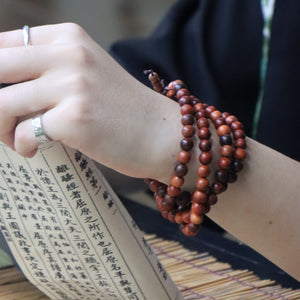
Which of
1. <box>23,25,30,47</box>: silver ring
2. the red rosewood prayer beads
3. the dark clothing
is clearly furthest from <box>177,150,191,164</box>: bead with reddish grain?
the dark clothing

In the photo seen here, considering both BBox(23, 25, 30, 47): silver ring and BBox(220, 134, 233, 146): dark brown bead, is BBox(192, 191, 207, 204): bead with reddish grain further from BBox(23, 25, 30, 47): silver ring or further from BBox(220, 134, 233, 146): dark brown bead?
BBox(23, 25, 30, 47): silver ring

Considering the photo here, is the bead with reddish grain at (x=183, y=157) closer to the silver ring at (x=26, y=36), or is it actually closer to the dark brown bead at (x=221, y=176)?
the dark brown bead at (x=221, y=176)

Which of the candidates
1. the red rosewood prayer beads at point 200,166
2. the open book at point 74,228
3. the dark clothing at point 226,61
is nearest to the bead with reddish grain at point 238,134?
the red rosewood prayer beads at point 200,166

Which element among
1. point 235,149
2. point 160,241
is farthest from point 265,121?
point 235,149

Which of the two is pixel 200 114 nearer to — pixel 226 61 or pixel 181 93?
pixel 181 93

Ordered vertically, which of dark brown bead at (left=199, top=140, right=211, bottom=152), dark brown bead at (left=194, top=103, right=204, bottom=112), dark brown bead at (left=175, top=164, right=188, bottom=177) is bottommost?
dark brown bead at (left=175, top=164, right=188, bottom=177)

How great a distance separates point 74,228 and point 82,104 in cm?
10

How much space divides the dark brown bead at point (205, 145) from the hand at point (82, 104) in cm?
2

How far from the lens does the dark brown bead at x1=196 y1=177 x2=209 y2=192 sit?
1.36ft

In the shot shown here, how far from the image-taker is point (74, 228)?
1.37 ft

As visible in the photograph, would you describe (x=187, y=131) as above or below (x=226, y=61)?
above

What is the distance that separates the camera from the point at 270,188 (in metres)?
0.48

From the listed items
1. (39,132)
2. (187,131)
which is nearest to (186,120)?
(187,131)

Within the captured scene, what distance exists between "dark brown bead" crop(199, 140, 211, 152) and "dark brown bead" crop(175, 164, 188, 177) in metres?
0.02
